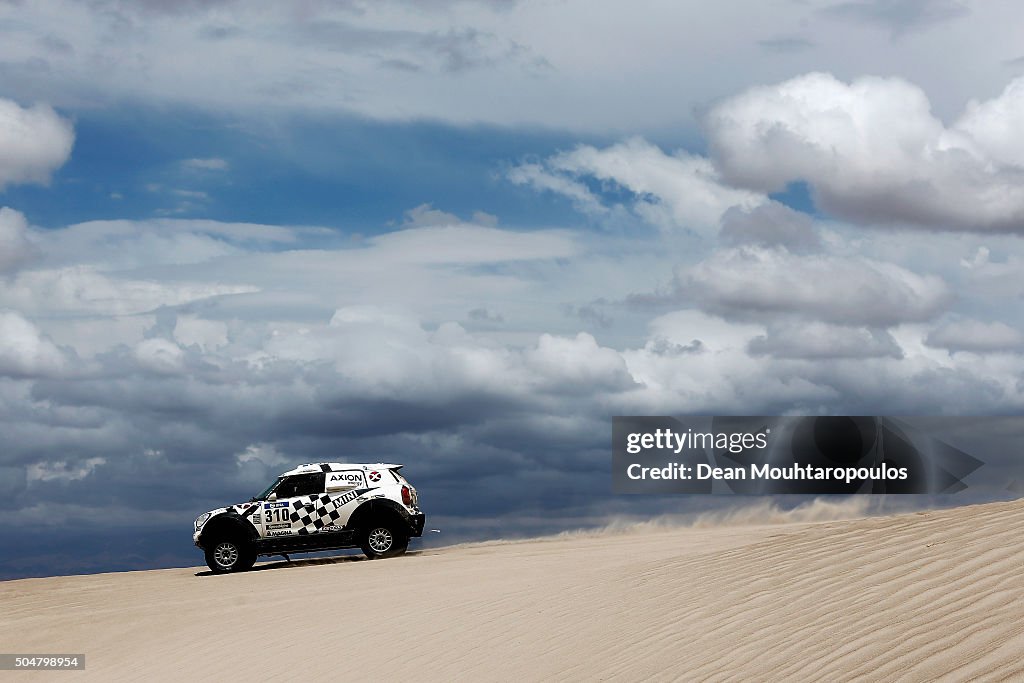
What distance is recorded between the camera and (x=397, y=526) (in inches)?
809

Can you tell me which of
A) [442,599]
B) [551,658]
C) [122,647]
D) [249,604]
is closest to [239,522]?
[249,604]

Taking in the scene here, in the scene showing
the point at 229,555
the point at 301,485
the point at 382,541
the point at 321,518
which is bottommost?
the point at 229,555

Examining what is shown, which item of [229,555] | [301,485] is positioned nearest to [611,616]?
[301,485]

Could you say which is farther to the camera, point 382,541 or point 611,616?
point 382,541

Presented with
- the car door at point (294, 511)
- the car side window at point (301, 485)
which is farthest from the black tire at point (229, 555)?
the car side window at point (301, 485)

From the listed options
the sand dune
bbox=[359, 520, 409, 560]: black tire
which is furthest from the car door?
the sand dune

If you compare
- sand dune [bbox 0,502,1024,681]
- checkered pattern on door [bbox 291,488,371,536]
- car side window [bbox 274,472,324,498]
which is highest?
car side window [bbox 274,472,324,498]

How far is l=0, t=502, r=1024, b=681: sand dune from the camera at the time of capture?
791cm

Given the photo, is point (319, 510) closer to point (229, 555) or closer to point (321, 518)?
point (321, 518)

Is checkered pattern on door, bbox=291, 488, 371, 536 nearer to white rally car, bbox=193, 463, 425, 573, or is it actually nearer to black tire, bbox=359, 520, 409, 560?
white rally car, bbox=193, 463, 425, 573

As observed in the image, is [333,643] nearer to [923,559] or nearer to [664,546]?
[923,559]

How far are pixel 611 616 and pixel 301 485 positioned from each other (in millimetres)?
10630

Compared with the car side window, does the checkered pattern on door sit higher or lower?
lower

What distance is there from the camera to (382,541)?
20578 millimetres
